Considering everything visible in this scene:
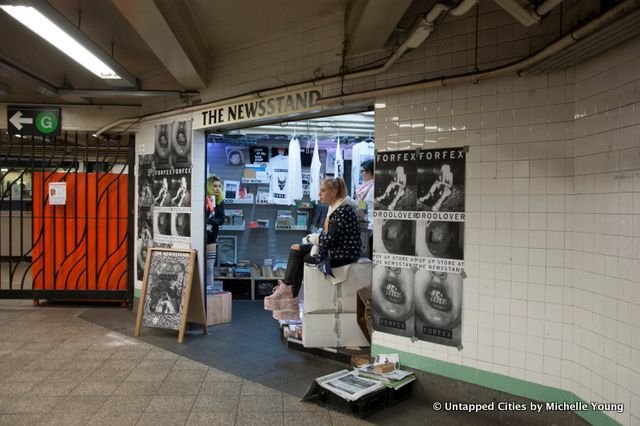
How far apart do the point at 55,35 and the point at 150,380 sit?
10.4 ft

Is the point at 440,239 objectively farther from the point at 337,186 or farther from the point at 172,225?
the point at 172,225

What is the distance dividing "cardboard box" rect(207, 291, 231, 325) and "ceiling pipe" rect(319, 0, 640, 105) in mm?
3027

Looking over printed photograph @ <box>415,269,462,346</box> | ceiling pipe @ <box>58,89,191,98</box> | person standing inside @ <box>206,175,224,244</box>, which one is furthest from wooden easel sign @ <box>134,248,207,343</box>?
printed photograph @ <box>415,269,462,346</box>

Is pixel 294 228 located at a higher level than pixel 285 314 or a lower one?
higher

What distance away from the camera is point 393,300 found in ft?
12.7

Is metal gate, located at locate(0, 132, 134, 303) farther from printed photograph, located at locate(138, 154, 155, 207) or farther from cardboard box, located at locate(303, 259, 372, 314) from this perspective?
cardboard box, located at locate(303, 259, 372, 314)

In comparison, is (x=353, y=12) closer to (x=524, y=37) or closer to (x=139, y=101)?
(x=524, y=37)

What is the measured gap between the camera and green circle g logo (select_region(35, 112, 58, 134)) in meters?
6.42

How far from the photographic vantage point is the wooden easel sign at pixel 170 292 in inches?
206

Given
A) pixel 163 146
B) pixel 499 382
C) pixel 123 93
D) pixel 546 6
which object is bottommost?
pixel 499 382

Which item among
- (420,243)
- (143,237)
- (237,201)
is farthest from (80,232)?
(420,243)

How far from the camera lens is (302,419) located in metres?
3.33

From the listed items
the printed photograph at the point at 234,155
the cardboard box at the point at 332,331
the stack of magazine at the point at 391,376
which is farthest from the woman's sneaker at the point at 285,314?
the printed photograph at the point at 234,155

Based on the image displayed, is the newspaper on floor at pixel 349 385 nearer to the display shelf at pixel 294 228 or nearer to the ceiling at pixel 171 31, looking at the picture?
the ceiling at pixel 171 31
